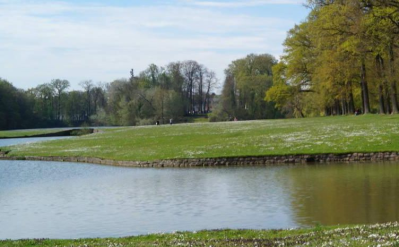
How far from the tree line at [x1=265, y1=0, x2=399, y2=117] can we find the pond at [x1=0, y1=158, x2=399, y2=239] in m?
18.7

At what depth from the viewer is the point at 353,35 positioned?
46.1 m

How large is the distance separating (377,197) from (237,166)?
14.7 m

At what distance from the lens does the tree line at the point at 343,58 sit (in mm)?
44781

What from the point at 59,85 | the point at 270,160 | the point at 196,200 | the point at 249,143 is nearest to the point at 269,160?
the point at 270,160

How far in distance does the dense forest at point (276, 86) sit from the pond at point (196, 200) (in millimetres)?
19274

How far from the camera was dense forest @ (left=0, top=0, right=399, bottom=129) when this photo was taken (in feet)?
156

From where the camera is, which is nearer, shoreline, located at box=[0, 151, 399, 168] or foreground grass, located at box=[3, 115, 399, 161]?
shoreline, located at box=[0, 151, 399, 168]

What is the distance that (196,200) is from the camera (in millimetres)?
22016

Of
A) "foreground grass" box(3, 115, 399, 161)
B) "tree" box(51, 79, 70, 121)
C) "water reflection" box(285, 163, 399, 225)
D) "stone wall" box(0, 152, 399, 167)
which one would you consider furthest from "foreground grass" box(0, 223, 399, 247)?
"tree" box(51, 79, 70, 121)

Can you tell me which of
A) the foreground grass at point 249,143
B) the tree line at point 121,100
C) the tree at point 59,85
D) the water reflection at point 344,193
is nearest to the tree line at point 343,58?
the foreground grass at point 249,143

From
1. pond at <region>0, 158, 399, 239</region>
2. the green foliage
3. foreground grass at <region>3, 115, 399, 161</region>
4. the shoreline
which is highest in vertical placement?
the green foliage

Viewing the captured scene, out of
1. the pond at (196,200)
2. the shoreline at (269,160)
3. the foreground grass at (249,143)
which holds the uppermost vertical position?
the foreground grass at (249,143)

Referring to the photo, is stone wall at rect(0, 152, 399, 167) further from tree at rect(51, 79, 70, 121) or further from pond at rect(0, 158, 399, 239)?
tree at rect(51, 79, 70, 121)

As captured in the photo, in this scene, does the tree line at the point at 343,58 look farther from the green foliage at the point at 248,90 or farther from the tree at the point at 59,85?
the tree at the point at 59,85
